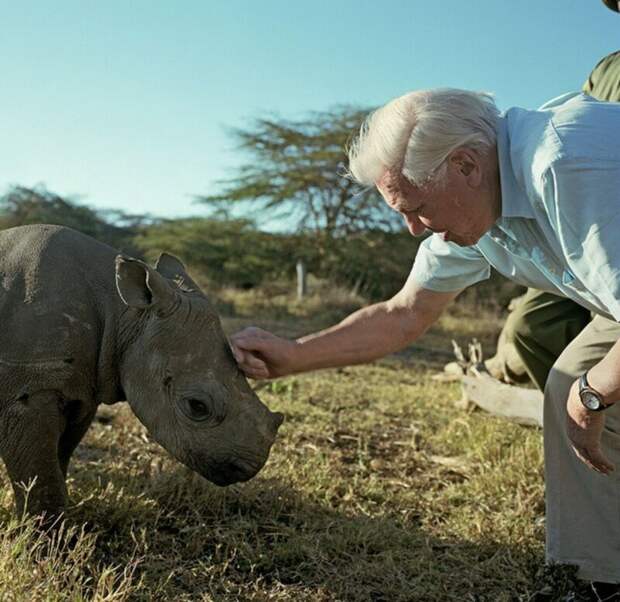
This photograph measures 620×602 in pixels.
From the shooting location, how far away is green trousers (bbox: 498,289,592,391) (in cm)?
521

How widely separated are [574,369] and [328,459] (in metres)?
2.17

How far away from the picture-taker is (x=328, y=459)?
18.3ft

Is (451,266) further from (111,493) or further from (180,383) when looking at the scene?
(111,493)

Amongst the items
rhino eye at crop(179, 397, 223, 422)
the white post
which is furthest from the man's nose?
the white post

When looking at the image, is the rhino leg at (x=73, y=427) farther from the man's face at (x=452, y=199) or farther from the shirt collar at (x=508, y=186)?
the shirt collar at (x=508, y=186)

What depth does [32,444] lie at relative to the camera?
3.54 meters

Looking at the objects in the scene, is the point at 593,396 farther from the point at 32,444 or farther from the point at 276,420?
the point at 32,444

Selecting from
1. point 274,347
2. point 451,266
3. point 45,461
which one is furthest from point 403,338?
point 45,461

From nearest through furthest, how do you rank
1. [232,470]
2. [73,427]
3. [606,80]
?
[232,470] → [73,427] → [606,80]

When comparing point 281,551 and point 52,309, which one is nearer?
point 52,309

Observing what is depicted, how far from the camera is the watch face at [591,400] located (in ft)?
10.3

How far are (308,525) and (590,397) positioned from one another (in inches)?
65.9

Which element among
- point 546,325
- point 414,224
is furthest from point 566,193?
point 546,325

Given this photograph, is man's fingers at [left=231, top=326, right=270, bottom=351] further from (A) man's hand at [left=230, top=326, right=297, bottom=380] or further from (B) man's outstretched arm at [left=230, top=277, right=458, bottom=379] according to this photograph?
(B) man's outstretched arm at [left=230, top=277, right=458, bottom=379]
